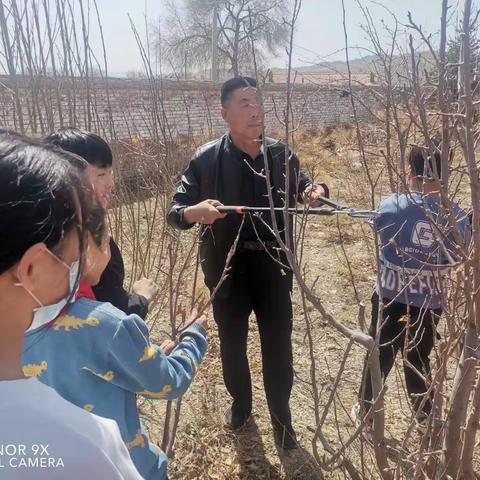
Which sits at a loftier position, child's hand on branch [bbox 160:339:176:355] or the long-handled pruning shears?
the long-handled pruning shears

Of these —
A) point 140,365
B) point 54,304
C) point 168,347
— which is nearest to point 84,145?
point 168,347

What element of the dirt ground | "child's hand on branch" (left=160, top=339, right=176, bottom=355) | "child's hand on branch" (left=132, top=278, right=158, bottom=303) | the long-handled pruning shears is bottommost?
the dirt ground

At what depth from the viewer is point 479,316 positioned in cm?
118

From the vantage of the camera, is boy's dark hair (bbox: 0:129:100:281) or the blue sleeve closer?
boy's dark hair (bbox: 0:129:100:281)

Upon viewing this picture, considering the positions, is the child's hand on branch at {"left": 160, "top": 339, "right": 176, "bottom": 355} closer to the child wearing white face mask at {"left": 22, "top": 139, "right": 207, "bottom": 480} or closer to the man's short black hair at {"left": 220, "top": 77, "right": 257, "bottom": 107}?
the child wearing white face mask at {"left": 22, "top": 139, "right": 207, "bottom": 480}

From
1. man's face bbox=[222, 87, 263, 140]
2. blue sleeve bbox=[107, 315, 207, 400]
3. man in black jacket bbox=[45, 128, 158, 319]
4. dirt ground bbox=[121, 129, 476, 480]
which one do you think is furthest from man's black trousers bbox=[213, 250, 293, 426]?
blue sleeve bbox=[107, 315, 207, 400]

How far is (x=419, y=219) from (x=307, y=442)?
1.21m

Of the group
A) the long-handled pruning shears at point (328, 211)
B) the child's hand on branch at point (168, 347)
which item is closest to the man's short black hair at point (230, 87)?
the long-handled pruning shears at point (328, 211)

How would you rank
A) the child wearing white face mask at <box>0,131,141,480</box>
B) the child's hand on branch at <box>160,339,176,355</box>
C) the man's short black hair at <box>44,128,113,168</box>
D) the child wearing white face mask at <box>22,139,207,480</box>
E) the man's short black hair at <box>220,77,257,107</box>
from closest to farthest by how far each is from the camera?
the child wearing white face mask at <box>0,131,141,480</box>
the child wearing white face mask at <box>22,139,207,480</box>
the child's hand on branch at <box>160,339,176,355</box>
the man's short black hair at <box>44,128,113,168</box>
the man's short black hair at <box>220,77,257,107</box>

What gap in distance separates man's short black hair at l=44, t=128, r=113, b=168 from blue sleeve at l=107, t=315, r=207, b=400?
67cm

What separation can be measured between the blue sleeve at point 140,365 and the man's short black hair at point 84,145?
67 centimetres

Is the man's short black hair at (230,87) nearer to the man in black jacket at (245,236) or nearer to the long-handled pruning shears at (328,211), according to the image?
the man in black jacket at (245,236)

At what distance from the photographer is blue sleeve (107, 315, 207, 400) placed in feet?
3.36

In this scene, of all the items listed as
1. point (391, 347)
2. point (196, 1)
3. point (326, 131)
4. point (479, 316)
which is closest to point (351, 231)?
point (391, 347)
